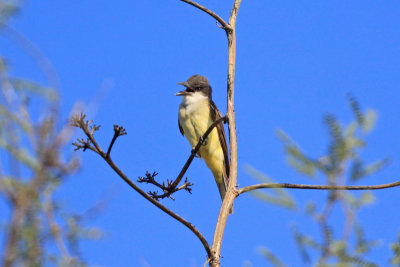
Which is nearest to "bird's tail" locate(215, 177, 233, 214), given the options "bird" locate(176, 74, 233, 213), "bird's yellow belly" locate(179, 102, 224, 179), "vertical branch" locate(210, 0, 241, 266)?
"bird" locate(176, 74, 233, 213)

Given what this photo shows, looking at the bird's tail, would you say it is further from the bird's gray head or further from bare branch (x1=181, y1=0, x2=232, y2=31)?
bare branch (x1=181, y1=0, x2=232, y2=31)

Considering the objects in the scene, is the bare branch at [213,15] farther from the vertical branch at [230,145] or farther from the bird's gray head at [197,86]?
the bird's gray head at [197,86]

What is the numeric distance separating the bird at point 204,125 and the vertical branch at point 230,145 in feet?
10.0

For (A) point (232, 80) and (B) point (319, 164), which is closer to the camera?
(B) point (319, 164)

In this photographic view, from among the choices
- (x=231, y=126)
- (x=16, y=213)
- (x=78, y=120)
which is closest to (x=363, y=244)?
(x=16, y=213)

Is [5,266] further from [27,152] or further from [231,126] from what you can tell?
[231,126]

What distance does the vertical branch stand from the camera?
4629 millimetres

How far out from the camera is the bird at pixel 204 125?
28.3ft

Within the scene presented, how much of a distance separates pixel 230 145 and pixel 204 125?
345cm

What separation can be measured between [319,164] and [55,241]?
115cm

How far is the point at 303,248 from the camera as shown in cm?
222

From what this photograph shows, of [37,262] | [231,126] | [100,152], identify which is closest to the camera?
[37,262]

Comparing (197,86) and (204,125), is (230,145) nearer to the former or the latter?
(204,125)

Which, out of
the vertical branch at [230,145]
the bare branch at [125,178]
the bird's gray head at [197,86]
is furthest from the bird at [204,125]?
the bare branch at [125,178]
